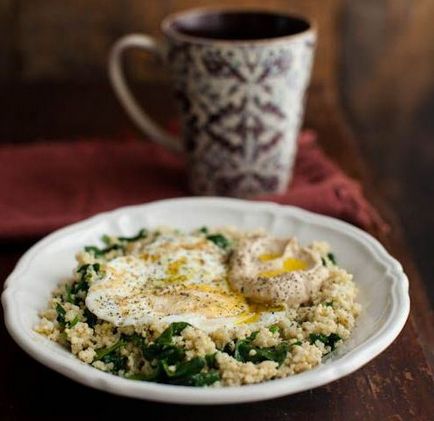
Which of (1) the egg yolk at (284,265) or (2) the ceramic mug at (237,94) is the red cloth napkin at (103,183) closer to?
(2) the ceramic mug at (237,94)

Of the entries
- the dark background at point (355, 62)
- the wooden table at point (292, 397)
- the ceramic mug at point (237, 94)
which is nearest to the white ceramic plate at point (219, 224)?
the wooden table at point (292, 397)

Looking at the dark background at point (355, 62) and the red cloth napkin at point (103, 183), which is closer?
the red cloth napkin at point (103, 183)

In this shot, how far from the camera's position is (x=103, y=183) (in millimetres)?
1501

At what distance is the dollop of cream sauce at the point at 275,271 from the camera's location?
3.19 feet

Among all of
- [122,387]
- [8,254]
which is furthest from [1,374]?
[8,254]

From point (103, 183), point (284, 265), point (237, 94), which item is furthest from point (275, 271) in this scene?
point (103, 183)

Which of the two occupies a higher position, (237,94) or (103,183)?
(237,94)

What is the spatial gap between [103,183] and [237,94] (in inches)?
12.0

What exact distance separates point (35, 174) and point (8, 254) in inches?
11.4

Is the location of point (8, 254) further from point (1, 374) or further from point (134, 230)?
point (1, 374)

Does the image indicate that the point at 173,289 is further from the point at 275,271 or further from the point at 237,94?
the point at 237,94

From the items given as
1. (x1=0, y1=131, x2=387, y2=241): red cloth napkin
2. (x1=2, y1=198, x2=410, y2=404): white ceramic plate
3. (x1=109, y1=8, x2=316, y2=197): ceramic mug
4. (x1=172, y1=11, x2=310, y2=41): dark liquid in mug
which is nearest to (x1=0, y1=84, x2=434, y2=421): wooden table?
(x1=2, y1=198, x2=410, y2=404): white ceramic plate

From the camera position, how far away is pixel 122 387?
0.79 meters

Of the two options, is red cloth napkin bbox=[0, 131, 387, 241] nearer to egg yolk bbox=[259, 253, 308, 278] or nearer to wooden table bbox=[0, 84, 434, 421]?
wooden table bbox=[0, 84, 434, 421]
